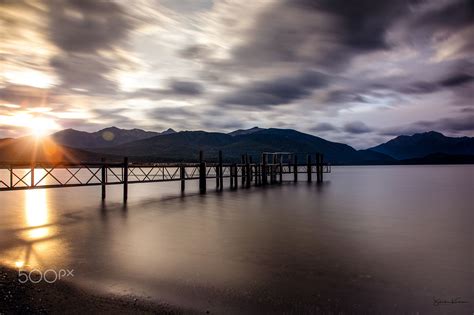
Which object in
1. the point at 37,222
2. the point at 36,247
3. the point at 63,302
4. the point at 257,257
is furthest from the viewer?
the point at 37,222

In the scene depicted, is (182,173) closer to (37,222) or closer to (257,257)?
(37,222)

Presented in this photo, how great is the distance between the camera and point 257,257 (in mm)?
13859

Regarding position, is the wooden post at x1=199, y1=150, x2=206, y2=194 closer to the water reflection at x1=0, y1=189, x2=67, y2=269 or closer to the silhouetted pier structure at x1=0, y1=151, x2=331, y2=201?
the silhouetted pier structure at x1=0, y1=151, x2=331, y2=201

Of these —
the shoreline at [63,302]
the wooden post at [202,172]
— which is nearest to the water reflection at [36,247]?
the shoreline at [63,302]

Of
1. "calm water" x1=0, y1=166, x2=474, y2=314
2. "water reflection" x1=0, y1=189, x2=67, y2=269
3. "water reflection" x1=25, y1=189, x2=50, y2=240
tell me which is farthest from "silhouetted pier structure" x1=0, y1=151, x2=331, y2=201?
"calm water" x1=0, y1=166, x2=474, y2=314

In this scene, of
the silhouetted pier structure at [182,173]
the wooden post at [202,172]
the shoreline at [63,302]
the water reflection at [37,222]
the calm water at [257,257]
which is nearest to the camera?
the shoreline at [63,302]

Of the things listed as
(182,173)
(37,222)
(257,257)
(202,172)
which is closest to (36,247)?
(37,222)

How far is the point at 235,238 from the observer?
59.3 feet

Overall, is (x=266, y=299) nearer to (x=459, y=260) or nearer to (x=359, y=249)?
(x=359, y=249)

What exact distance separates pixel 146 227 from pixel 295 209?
14854 mm

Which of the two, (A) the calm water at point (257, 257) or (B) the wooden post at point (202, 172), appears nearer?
(A) the calm water at point (257, 257)

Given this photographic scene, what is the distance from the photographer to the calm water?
376 inches

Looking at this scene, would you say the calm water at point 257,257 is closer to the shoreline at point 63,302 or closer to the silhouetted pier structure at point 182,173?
the shoreline at point 63,302

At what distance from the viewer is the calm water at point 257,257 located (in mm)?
9539
